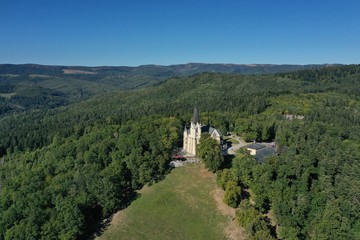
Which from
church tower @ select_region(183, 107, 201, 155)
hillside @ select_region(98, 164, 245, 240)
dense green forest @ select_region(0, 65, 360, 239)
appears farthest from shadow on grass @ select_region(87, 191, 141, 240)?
church tower @ select_region(183, 107, 201, 155)

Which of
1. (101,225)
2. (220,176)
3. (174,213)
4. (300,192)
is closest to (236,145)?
(220,176)

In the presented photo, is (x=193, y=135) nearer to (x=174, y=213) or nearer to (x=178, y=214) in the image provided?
(x=174, y=213)

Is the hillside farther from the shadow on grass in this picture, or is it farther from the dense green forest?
the dense green forest

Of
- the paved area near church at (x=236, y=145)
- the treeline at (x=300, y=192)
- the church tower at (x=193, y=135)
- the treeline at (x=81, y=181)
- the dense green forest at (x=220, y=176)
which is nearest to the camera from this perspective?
the treeline at (x=300, y=192)

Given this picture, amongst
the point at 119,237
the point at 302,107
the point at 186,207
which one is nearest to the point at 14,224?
the point at 119,237

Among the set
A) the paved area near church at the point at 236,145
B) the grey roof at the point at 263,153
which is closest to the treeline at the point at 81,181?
the paved area near church at the point at 236,145

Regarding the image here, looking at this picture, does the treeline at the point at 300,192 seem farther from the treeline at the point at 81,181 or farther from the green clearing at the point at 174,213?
the treeline at the point at 81,181
